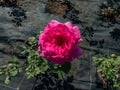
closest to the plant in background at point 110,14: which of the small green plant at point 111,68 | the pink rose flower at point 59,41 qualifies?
the small green plant at point 111,68

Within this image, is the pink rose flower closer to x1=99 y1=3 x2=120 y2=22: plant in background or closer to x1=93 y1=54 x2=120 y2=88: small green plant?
x1=93 y1=54 x2=120 y2=88: small green plant

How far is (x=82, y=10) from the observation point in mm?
4828

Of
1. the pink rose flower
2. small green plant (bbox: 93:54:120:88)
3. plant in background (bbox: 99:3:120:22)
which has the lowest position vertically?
small green plant (bbox: 93:54:120:88)

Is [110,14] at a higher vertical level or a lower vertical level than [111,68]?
higher

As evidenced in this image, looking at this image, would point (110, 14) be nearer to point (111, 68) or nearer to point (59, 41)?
point (111, 68)

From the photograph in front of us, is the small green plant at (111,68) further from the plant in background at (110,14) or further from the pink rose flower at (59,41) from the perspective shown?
the plant in background at (110,14)

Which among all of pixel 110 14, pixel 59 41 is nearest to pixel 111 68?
pixel 59 41

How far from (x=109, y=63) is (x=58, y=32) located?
43.0 inches

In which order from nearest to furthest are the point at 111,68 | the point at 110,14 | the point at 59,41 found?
the point at 59,41 → the point at 111,68 → the point at 110,14

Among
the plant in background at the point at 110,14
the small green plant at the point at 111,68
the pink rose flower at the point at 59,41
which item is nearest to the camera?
the pink rose flower at the point at 59,41

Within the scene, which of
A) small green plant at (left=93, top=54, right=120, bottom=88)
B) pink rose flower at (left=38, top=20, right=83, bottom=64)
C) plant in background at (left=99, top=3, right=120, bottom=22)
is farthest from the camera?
plant in background at (left=99, top=3, right=120, bottom=22)

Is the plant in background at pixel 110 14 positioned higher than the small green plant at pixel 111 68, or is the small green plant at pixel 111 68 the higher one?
the plant in background at pixel 110 14

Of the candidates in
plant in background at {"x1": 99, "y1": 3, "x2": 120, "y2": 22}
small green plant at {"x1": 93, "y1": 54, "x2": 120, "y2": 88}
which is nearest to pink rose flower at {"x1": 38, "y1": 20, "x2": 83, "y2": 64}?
small green plant at {"x1": 93, "y1": 54, "x2": 120, "y2": 88}

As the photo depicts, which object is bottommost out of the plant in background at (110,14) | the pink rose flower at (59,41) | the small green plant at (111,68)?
the small green plant at (111,68)
